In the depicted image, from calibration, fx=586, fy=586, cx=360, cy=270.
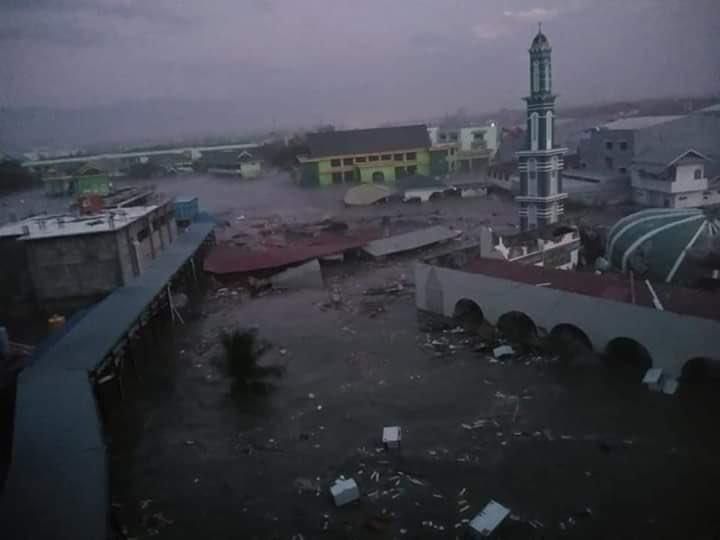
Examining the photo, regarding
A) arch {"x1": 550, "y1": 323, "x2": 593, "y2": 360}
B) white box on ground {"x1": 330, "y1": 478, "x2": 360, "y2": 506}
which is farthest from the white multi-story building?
white box on ground {"x1": 330, "y1": 478, "x2": 360, "y2": 506}

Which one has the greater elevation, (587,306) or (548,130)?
(548,130)

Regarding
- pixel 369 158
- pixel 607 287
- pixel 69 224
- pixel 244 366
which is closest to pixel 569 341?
pixel 607 287

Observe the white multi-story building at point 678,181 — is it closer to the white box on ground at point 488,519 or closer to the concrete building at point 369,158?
the concrete building at point 369,158

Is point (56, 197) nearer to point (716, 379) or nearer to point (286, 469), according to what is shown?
point (286, 469)

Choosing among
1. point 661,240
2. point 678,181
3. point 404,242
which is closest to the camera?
point 661,240

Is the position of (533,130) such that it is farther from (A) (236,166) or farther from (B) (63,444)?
(A) (236,166)

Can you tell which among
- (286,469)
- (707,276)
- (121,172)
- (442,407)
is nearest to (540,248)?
(707,276)

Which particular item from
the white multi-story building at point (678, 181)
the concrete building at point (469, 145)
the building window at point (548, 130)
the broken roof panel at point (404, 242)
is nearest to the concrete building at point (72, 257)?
the broken roof panel at point (404, 242)
